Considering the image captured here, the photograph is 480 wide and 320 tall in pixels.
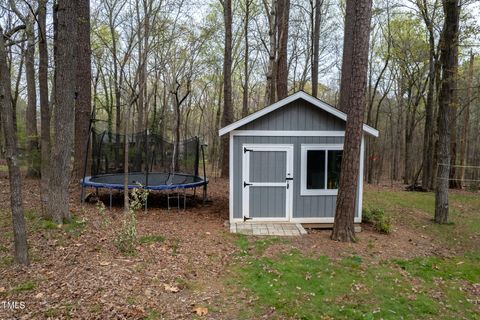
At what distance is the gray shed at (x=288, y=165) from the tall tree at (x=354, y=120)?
1067 millimetres

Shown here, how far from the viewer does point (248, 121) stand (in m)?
7.02

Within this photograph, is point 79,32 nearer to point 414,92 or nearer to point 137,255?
point 137,255

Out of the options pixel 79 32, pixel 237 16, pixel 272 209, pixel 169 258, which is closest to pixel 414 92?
pixel 237 16

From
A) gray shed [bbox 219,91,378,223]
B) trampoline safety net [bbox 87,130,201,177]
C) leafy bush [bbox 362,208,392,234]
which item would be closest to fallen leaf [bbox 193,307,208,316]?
gray shed [bbox 219,91,378,223]

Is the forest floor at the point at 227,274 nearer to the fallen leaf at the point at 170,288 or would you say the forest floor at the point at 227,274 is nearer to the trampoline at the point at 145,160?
the fallen leaf at the point at 170,288

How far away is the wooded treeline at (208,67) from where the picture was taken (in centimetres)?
624

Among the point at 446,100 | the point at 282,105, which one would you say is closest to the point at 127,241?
the point at 282,105

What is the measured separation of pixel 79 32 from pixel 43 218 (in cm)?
574

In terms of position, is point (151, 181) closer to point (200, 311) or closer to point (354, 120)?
point (354, 120)

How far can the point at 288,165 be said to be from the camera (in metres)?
7.19

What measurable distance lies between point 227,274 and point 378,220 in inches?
160

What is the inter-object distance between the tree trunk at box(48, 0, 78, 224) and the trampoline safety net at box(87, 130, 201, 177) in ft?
Answer: 10.7

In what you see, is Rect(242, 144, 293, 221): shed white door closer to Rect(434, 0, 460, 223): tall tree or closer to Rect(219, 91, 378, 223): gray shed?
Rect(219, 91, 378, 223): gray shed

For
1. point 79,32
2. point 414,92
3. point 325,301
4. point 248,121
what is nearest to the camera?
point 325,301
